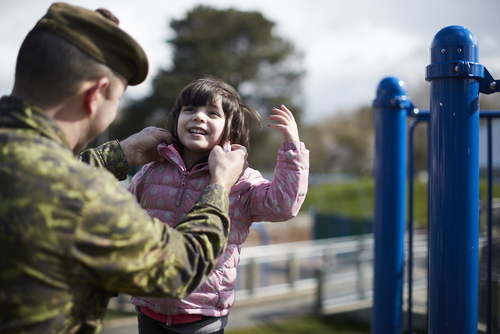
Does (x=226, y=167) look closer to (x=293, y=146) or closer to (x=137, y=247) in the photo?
(x=293, y=146)

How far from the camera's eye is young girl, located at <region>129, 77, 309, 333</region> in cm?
172

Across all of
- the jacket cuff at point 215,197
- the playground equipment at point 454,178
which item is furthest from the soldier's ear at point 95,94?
the playground equipment at point 454,178

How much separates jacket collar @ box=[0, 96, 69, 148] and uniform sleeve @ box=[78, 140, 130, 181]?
2.40 feet

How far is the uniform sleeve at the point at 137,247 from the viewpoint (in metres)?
1.09

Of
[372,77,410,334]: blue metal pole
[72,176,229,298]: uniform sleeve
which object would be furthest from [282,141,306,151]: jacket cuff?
[372,77,410,334]: blue metal pole

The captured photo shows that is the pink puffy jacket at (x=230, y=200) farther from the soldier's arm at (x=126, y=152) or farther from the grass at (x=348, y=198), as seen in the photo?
the grass at (x=348, y=198)

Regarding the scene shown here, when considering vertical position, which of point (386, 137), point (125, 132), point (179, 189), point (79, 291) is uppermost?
point (125, 132)

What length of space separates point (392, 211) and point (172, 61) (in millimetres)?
30212

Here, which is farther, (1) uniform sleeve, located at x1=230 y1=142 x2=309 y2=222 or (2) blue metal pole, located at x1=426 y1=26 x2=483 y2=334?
(2) blue metal pole, located at x1=426 y1=26 x2=483 y2=334

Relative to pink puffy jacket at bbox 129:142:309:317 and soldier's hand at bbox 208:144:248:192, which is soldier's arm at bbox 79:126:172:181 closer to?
pink puffy jacket at bbox 129:142:309:317

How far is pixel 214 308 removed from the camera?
1781 mm

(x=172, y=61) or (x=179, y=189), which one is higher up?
(x=172, y=61)

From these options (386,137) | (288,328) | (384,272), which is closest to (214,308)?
(384,272)

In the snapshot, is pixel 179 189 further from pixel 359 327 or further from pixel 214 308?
pixel 359 327
